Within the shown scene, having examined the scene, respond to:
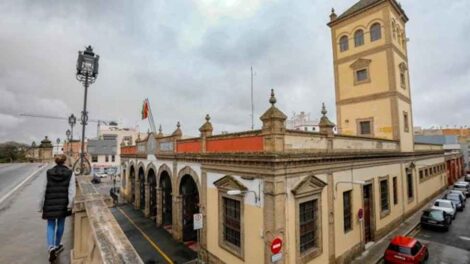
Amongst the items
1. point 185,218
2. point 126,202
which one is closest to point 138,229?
point 185,218

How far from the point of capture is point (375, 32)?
2023 centimetres

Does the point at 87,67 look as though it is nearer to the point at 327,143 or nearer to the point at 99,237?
the point at 99,237

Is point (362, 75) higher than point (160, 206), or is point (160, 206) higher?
point (362, 75)

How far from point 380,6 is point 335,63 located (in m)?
5.34

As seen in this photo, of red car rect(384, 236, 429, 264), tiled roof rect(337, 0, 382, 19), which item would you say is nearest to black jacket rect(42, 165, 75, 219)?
red car rect(384, 236, 429, 264)

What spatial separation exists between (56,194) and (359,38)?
2364cm

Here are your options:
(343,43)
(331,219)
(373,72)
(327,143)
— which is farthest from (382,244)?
(343,43)

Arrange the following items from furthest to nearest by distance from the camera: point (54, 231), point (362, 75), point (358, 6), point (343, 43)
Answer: point (343, 43) < point (358, 6) < point (362, 75) < point (54, 231)

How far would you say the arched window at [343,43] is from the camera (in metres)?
22.1

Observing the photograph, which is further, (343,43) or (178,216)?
(343,43)

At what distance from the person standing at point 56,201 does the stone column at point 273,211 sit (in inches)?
257

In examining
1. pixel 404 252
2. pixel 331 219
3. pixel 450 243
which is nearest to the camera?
pixel 331 219

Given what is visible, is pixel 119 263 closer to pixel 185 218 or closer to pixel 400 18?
pixel 185 218

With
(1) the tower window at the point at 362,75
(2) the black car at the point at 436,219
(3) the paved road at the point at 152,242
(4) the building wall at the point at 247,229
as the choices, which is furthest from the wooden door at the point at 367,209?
(3) the paved road at the point at 152,242
